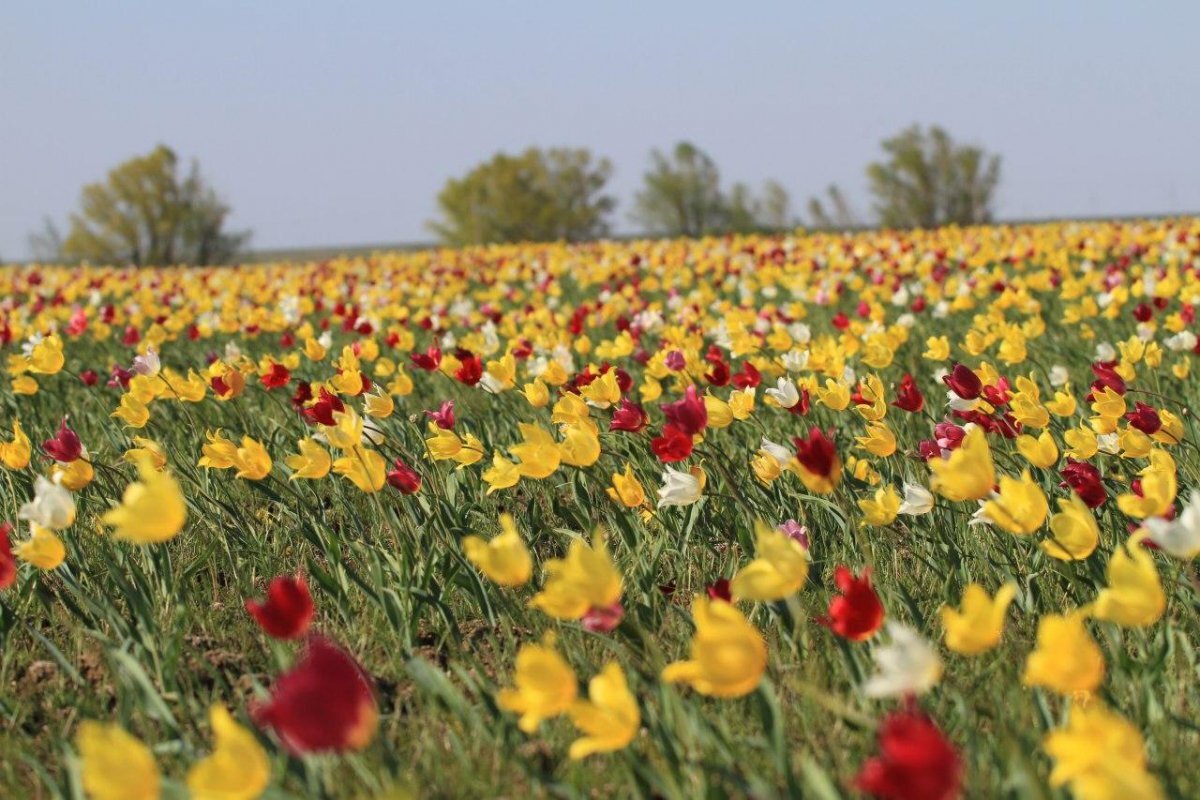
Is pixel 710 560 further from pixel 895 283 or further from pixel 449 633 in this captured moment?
pixel 895 283

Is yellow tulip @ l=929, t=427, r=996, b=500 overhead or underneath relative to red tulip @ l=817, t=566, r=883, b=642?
overhead

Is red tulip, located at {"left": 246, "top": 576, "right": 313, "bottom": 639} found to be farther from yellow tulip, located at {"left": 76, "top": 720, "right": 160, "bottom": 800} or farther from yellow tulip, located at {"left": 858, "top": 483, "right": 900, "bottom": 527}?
Answer: yellow tulip, located at {"left": 858, "top": 483, "right": 900, "bottom": 527}

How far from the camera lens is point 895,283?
902 centimetres

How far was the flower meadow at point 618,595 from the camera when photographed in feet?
5.58

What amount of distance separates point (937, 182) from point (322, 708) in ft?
117

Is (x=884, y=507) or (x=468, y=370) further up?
(x=468, y=370)

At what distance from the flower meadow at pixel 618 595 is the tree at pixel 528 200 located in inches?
1235

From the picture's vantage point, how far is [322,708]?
149 cm

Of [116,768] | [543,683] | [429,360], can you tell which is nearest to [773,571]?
[543,683]

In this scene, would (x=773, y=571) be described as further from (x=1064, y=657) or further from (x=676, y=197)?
(x=676, y=197)

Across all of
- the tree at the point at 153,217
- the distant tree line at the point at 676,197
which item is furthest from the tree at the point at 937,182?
the tree at the point at 153,217

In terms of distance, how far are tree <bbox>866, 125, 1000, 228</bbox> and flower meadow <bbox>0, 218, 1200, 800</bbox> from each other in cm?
3070

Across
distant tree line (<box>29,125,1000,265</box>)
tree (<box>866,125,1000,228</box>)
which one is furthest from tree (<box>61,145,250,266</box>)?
tree (<box>866,125,1000,228</box>)

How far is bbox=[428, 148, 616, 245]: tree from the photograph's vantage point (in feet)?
120
